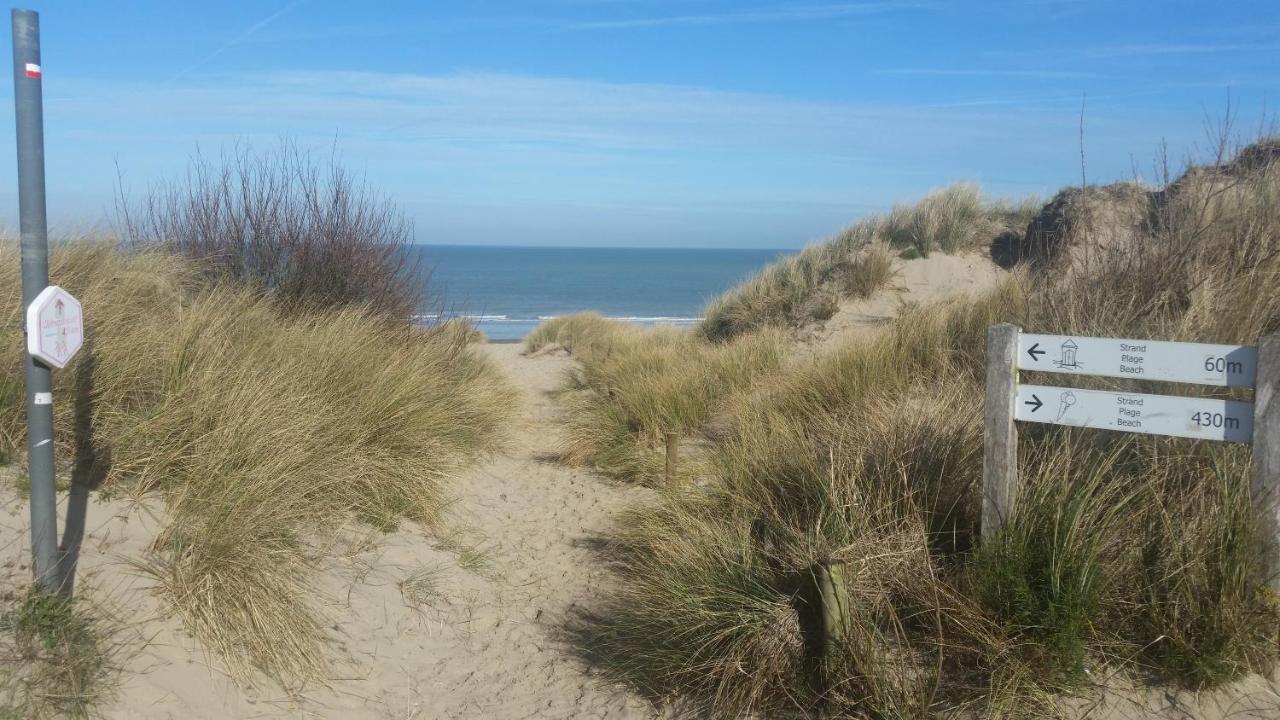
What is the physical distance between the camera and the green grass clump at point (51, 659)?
11.3ft

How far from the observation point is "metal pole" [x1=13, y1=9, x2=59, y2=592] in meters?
3.48

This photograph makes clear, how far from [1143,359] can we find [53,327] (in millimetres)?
4382

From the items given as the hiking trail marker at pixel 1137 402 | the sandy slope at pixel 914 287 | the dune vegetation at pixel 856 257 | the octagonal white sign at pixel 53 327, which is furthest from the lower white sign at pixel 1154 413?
the dune vegetation at pixel 856 257

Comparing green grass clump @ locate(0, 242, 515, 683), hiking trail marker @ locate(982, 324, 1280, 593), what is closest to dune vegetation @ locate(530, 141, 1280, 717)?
hiking trail marker @ locate(982, 324, 1280, 593)

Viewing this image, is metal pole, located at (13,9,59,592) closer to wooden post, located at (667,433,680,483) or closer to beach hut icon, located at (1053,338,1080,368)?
beach hut icon, located at (1053,338,1080,368)

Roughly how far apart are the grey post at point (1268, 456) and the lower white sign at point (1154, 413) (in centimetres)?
5

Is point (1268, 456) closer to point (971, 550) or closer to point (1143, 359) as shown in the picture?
point (1143, 359)

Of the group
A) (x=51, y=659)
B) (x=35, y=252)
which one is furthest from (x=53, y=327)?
(x=51, y=659)

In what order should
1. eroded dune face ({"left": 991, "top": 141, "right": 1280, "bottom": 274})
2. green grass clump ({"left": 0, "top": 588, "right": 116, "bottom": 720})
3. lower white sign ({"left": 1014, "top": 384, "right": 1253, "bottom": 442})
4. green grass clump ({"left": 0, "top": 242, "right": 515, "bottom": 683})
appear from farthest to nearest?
eroded dune face ({"left": 991, "top": 141, "right": 1280, "bottom": 274}) < green grass clump ({"left": 0, "top": 242, "right": 515, "bottom": 683}) < lower white sign ({"left": 1014, "top": 384, "right": 1253, "bottom": 442}) < green grass clump ({"left": 0, "top": 588, "right": 116, "bottom": 720})

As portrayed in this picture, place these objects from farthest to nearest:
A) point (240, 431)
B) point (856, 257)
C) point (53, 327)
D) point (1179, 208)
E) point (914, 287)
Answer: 1. point (856, 257)
2. point (914, 287)
3. point (1179, 208)
4. point (240, 431)
5. point (53, 327)

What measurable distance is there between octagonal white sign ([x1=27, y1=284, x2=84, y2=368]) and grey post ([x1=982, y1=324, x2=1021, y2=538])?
12.5ft

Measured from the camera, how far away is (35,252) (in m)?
3.62

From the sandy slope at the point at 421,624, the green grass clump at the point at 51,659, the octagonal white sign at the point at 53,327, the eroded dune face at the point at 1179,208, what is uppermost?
the eroded dune face at the point at 1179,208

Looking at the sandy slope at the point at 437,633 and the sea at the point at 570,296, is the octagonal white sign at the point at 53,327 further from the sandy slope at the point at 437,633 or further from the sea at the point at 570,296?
the sea at the point at 570,296
